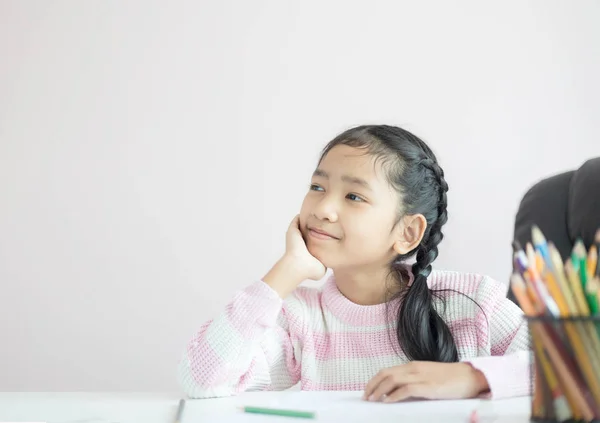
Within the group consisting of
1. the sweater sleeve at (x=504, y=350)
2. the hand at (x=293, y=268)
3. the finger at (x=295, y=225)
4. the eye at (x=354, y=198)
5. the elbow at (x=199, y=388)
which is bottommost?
the elbow at (x=199, y=388)

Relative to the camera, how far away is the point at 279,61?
2367 mm

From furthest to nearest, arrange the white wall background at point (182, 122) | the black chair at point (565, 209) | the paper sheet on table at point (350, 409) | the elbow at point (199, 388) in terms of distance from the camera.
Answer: the white wall background at point (182, 122)
the black chair at point (565, 209)
the elbow at point (199, 388)
the paper sheet on table at point (350, 409)

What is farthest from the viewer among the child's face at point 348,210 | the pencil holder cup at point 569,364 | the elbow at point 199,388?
the child's face at point 348,210

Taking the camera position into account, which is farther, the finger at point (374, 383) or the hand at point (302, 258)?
the hand at point (302, 258)

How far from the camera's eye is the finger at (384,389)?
1.05m

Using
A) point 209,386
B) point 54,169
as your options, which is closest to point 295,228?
point 209,386

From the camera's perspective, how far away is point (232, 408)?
→ 1063 mm

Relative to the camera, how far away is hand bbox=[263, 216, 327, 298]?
1356 mm

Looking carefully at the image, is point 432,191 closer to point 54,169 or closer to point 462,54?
point 462,54

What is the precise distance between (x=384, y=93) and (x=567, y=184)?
82 centimetres

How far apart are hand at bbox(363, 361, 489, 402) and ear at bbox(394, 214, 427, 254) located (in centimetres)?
45

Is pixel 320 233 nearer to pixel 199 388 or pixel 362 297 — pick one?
pixel 362 297

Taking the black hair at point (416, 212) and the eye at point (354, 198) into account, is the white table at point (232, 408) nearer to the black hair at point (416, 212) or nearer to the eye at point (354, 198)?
the black hair at point (416, 212)

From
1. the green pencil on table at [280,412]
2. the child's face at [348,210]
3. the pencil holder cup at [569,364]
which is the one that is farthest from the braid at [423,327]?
the pencil holder cup at [569,364]
